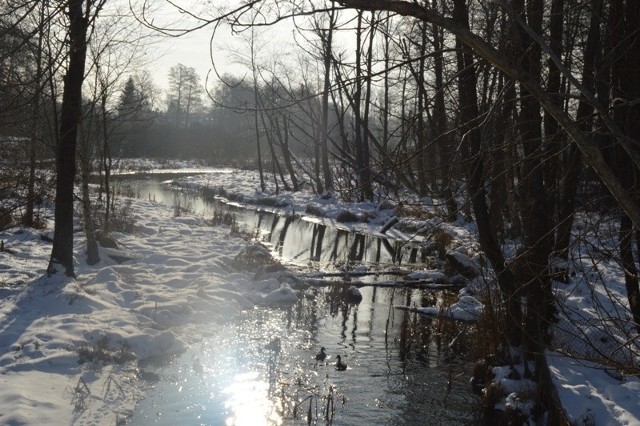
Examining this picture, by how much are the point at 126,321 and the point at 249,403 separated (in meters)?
2.48

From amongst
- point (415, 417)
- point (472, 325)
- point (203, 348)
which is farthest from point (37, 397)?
point (472, 325)

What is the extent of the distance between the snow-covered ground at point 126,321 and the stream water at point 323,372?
0.41 metres

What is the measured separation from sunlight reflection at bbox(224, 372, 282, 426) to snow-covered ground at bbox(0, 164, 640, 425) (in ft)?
3.15

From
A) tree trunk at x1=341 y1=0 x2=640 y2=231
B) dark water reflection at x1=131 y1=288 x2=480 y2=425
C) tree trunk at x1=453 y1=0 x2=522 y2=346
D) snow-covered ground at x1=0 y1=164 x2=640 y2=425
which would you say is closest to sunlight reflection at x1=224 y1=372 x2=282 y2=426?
dark water reflection at x1=131 y1=288 x2=480 y2=425

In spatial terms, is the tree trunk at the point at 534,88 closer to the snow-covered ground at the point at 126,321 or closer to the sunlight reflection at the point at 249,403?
the snow-covered ground at the point at 126,321

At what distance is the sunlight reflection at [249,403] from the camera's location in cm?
534

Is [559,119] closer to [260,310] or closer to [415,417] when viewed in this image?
[415,417]

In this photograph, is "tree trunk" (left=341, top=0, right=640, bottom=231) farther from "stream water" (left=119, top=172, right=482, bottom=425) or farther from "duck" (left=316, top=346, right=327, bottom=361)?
"duck" (left=316, top=346, right=327, bottom=361)

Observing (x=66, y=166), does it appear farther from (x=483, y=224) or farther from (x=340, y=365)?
(x=483, y=224)

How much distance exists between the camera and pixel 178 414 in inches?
210

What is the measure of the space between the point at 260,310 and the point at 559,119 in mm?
7610

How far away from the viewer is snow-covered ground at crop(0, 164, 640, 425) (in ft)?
16.7

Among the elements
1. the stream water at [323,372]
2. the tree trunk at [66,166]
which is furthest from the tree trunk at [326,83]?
the tree trunk at [66,166]

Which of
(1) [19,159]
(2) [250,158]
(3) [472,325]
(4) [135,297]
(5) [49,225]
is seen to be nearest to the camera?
(3) [472,325]
